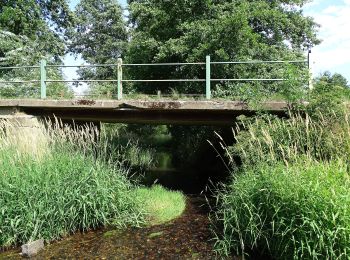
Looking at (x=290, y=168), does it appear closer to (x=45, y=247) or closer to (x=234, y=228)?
(x=234, y=228)

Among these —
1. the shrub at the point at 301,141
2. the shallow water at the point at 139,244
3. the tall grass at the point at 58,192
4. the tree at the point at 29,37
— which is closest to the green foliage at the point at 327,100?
the shrub at the point at 301,141

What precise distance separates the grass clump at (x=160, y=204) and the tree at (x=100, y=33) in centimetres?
2673

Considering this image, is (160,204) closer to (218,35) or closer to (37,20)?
(218,35)

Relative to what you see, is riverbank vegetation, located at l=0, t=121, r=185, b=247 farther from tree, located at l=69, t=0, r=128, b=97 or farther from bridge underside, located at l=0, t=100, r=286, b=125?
tree, located at l=69, t=0, r=128, b=97

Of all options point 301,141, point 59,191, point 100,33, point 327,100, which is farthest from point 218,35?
point 100,33

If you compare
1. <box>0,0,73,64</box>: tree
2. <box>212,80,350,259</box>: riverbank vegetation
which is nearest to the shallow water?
<box>212,80,350,259</box>: riverbank vegetation

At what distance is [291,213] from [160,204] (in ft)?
13.9

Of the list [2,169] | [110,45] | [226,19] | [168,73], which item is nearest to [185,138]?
[168,73]

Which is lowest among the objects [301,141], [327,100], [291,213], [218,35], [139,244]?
[139,244]

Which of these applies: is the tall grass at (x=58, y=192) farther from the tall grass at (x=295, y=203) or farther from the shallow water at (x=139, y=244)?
the tall grass at (x=295, y=203)

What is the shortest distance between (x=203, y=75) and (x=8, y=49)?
10922 millimetres

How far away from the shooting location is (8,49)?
784 inches

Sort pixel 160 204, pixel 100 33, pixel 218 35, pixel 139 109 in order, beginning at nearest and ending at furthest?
pixel 160 204 → pixel 139 109 → pixel 218 35 → pixel 100 33

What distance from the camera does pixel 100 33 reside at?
3731 centimetres
